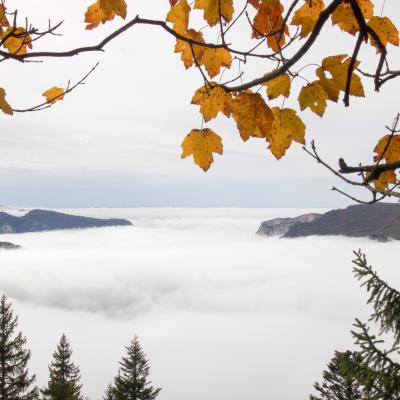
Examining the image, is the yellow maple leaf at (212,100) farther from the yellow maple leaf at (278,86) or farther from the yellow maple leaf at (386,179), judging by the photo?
the yellow maple leaf at (386,179)

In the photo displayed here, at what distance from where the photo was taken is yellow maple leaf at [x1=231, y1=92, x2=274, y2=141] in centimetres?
151

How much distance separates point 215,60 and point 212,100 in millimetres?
292

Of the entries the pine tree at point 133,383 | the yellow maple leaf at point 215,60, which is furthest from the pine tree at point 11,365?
the yellow maple leaf at point 215,60

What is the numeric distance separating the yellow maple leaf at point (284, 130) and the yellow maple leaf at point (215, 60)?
1.31 ft

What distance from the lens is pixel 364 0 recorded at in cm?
175

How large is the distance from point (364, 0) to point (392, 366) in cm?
662

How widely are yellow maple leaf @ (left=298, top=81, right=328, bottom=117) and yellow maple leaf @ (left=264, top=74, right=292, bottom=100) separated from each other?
0.10 m

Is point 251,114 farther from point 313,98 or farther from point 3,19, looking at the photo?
point 3,19

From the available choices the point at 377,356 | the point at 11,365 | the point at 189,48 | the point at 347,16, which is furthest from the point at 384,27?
the point at 11,365

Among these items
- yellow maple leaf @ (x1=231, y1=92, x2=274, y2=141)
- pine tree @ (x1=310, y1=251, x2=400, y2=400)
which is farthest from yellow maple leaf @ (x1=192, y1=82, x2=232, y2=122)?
pine tree @ (x1=310, y1=251, x2=400, y2=400)

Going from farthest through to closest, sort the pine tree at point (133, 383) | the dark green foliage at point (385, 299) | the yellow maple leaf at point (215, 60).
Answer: the pine tree at point (133, 383) < the dark green foliage at point (385, 299) < the yellow maple leaf at point (215, 60)

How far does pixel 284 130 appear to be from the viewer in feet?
5.11

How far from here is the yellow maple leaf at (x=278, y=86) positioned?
5.12 feet

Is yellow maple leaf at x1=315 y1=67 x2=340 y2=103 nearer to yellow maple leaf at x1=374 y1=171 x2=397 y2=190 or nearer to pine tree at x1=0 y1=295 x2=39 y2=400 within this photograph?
yellow maple leaf at x1=374 y1=171 x2=397 y2=190
